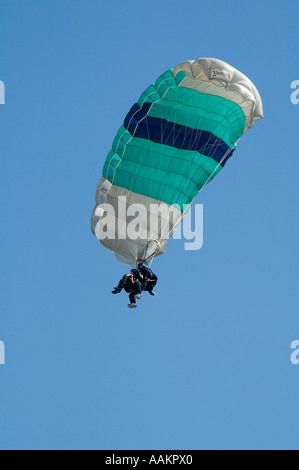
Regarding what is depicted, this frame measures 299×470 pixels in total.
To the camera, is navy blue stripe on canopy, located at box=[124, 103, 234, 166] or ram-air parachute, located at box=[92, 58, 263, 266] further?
navy blue stripe on canopy, located at box=[124, 103, 234, 166]

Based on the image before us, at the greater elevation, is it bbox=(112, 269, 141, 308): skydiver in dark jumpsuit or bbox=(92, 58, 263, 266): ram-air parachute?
bbox=(92, 58, 263, 266): ram-air parachute

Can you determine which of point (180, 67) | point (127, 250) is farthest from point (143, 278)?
point (180, 67)

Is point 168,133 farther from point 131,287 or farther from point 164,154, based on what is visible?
point 131,287

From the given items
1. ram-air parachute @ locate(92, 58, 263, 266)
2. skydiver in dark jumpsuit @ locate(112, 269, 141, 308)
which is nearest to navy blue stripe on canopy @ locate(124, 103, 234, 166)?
ram-air parachute @ locate(92, 58, 263, 266)

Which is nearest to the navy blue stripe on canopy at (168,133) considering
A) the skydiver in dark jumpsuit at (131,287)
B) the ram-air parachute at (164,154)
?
the ram-air parachute at (164,154)

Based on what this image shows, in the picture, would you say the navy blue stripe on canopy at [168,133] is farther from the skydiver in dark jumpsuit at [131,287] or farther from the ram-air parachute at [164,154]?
the skydiver in dark jumpsuit at [131,287]

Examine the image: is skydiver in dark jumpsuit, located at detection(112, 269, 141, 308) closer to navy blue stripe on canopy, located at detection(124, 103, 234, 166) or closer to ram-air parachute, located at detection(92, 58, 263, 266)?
ram-air parachute, located at detection(92, 58, 263, 266)

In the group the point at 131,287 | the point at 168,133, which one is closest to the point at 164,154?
the point at 168,133
